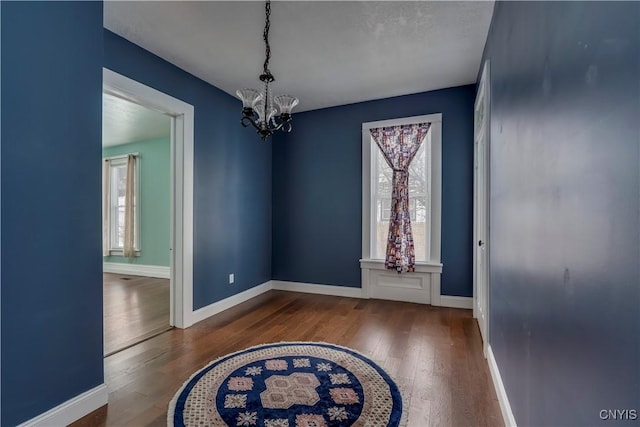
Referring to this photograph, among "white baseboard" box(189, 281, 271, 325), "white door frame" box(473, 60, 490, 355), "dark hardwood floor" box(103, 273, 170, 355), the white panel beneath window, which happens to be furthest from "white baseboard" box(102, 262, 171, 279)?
"white door frame" box(473, 60, 490, 355)

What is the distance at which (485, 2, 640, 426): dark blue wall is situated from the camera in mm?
688

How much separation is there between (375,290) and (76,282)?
3426mm

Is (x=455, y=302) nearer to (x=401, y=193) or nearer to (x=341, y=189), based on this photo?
(x=401, y=193)

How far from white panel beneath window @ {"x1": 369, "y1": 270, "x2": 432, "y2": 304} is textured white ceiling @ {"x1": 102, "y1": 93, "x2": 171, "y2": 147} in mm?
3852

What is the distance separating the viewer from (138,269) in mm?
6266

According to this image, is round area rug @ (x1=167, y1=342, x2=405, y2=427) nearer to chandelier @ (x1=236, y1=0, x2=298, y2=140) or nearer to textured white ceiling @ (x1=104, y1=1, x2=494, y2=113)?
chandelier @ (x1=236, y1=0, x2=298, y2=140)

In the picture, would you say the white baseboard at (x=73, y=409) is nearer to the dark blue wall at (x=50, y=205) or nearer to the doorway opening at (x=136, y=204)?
the dark blue wall at (x=50, y=205)

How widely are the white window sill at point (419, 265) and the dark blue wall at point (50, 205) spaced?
10.4 ft

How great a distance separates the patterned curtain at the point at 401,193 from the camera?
13.2 feet

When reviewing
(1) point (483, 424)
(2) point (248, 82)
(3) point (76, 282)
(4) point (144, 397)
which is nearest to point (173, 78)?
(2) point (248, 82)

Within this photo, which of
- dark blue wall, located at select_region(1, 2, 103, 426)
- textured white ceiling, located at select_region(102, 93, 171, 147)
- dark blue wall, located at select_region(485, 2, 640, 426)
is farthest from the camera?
textured white ceiling, located at select_region(102, 93, 171, 147)

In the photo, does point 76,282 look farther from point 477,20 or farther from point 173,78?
point 477,20

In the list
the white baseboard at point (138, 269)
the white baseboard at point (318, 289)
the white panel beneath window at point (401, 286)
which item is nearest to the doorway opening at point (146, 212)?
the white baseboard at point (138, 269)

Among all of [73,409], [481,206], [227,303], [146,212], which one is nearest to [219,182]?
[227,303]
